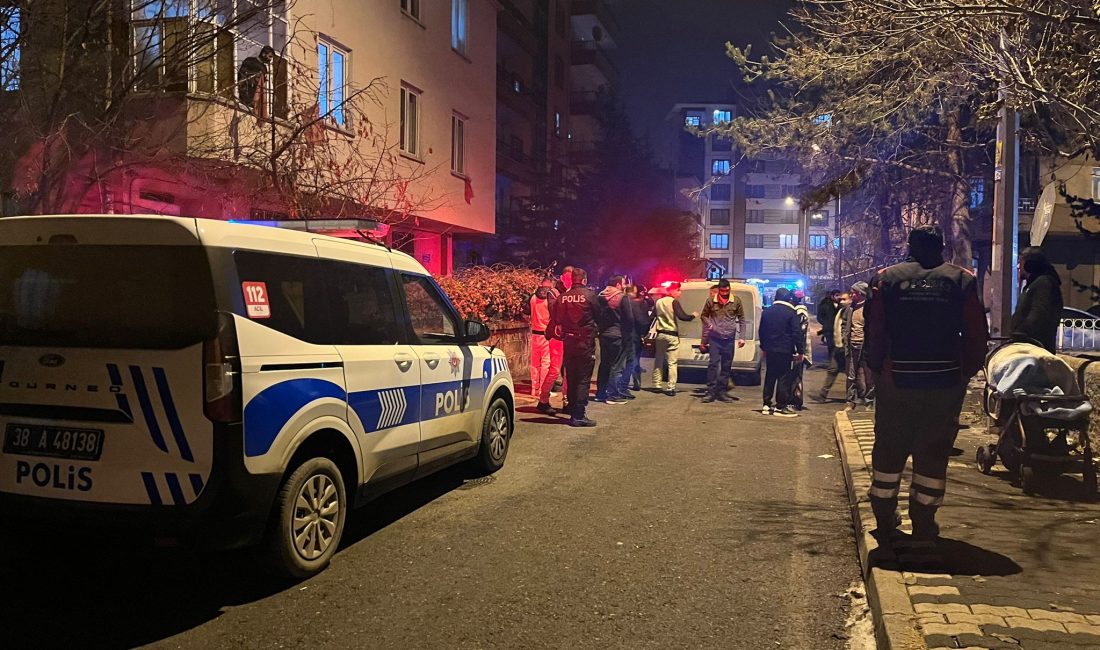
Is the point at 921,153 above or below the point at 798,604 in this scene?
above

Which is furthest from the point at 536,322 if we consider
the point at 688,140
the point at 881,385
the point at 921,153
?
the point at 688,140

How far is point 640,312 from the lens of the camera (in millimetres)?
13938

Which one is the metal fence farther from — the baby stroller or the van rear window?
the van rear window

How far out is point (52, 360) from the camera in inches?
165

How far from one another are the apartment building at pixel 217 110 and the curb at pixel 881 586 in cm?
394

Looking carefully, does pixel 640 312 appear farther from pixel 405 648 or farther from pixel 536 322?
pixel 405 648

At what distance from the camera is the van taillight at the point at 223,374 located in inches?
159

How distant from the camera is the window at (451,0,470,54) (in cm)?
1896

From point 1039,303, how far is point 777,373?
4.70 meters

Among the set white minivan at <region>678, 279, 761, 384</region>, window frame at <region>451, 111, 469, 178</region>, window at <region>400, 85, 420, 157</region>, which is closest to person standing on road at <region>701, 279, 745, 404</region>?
white minivan at <region>678, 279, 761, 384</region>

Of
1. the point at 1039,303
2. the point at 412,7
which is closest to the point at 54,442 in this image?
the point at 1039,303

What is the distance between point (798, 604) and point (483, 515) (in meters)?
2.54

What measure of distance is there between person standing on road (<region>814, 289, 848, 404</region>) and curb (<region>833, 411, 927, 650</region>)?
621cm

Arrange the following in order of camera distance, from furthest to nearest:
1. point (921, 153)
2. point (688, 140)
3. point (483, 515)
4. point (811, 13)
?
point (688, 140) < point (921, 153) < point (811, 13) < point (483, 515)
